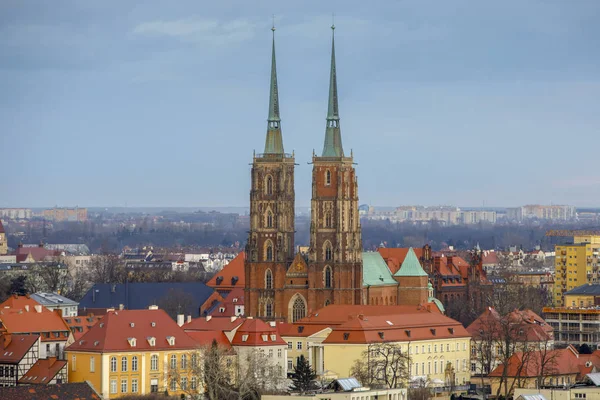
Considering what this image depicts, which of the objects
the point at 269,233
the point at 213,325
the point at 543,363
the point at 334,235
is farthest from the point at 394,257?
the point at 543,363

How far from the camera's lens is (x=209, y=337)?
117m

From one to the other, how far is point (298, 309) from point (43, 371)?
39.8 metres

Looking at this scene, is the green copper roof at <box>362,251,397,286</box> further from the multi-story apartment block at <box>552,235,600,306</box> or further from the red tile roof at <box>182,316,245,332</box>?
the multi-story apartment block at <box>552,235,600,306</box>

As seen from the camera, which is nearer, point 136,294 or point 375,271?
point 375,271

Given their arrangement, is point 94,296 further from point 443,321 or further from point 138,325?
point 138,325

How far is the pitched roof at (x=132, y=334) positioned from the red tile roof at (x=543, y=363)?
64.3 feet

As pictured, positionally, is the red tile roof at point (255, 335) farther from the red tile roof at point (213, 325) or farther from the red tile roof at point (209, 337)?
the red tile roof at point (213, 325)

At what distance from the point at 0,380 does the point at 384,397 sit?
2271cm

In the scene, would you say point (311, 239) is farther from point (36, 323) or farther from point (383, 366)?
point (383, 366)

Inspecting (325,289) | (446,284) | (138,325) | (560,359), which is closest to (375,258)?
(325,289)

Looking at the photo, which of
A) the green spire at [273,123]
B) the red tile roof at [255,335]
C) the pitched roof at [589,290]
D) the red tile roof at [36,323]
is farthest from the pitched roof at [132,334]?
the pitched roof at [589,290]

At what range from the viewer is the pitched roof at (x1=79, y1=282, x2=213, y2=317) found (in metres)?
168

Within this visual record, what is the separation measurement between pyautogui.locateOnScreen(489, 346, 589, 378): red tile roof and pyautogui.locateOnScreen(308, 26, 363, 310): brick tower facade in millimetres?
24533

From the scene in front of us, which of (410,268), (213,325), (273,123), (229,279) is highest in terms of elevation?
(273,123)
